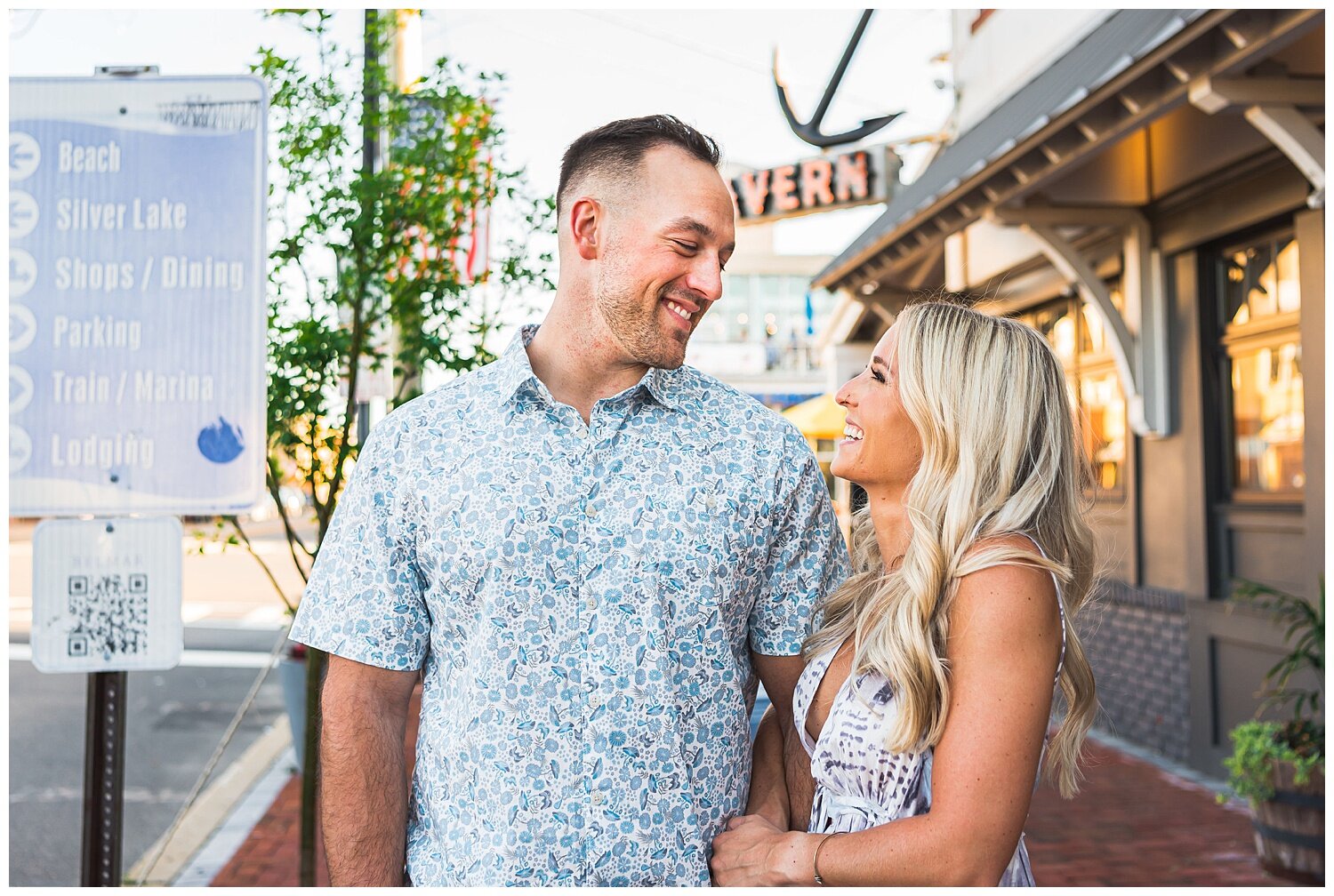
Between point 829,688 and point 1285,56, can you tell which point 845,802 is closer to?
point 829,688

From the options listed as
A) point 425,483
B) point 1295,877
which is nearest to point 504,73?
point 425,483

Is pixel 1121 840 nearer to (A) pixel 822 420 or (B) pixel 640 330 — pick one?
(B) pixel 640 330

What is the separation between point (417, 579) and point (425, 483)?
0.59 feet

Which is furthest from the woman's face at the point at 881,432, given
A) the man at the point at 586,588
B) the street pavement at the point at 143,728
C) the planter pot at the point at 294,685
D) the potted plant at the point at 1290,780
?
the planter pot at the point at 294,685

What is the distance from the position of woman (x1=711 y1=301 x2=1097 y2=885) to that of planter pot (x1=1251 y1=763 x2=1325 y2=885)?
3.41 meters

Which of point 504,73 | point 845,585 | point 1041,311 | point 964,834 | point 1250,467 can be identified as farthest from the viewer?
point 1041,311

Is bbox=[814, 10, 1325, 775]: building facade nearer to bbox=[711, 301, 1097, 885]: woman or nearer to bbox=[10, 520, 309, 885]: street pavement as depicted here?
bbox=[711, 301, 1097, 885]: woman

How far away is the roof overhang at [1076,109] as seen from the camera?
436 cm

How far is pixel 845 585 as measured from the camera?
8.05 ft

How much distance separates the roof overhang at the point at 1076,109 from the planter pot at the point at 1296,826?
2.80m

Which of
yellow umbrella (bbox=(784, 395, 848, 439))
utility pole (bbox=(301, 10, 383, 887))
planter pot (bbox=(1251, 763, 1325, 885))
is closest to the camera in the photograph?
utility pole (bbox=(301, 10, 383, 887))

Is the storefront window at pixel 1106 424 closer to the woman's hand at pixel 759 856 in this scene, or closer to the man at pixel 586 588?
the man at pixel 586 588

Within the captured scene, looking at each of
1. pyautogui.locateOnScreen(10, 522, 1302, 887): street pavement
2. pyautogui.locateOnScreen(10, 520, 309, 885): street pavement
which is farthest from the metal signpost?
pyautogui.locateOnScreen(10, 520, 309, 885): street pavement

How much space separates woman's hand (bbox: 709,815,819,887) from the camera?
2.11m
